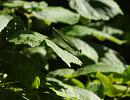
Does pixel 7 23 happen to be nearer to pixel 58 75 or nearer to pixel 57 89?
pixel 57 89

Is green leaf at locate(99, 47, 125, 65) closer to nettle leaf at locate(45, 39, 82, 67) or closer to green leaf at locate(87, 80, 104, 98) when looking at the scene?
green leaf at locate(87, 80, 104, 98)

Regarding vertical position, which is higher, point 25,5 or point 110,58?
point 25,5

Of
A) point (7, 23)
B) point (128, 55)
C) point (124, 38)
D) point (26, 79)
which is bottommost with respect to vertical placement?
point (128, 55)

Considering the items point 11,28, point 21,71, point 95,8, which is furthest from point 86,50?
point 11,28

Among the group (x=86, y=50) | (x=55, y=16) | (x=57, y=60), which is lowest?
(x=57, y=60)

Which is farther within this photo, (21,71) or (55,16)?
(55,16)

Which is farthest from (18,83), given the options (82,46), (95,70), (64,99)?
(82,46)

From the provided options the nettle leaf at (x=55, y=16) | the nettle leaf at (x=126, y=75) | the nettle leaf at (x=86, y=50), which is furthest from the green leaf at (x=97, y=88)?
the nettle leaf at (x=55, y=16)

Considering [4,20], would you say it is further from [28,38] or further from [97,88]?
[97,88]
